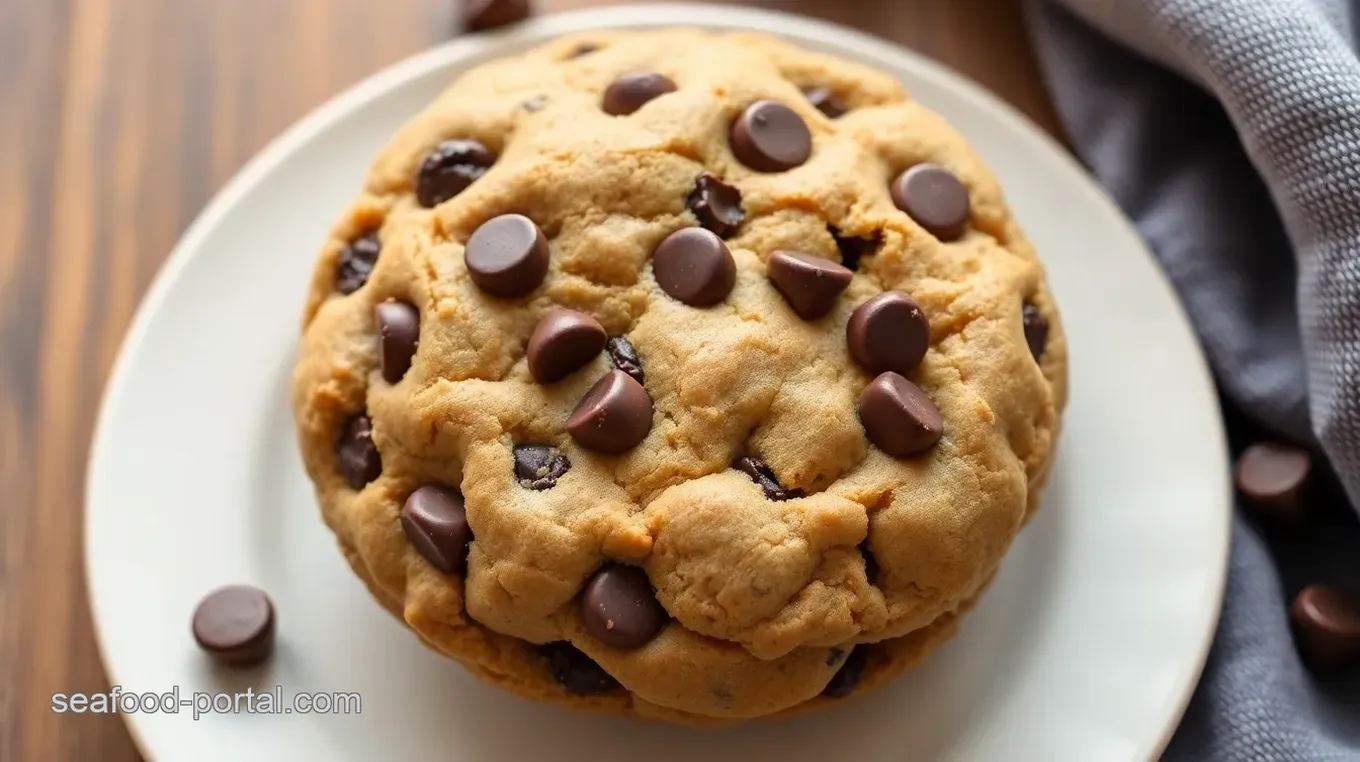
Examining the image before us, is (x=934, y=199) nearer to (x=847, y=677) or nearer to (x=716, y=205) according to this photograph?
(x=716, y=205)

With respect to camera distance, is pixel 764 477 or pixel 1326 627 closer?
pixel 764 477

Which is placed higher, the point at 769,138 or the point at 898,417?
the point at 769,138

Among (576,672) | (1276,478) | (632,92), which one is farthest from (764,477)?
(1276,478)

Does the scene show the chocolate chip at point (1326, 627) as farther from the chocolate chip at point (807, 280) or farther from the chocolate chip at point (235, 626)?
the chocolate chip at point (235, 626)

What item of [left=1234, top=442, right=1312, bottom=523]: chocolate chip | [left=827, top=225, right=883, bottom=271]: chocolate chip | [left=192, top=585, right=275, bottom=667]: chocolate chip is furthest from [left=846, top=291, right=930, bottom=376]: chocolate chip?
[left=192, top=585, right=275, bottom=667]: chocolate chip

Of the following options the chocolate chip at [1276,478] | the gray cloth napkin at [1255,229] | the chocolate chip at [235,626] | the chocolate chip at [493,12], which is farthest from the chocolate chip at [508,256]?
the chocolate chip at [1276,478]

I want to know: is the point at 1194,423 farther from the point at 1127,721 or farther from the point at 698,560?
the point at 698,560

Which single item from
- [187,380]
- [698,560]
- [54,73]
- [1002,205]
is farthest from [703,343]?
[54,73]
